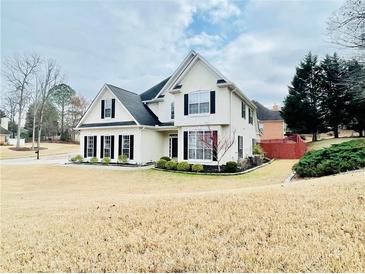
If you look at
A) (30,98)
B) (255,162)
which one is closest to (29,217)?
(255,162)

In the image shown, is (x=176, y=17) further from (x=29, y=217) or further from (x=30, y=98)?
(x=30, y=98)

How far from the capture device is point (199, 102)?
18.6m

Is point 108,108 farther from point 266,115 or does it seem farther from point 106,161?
point 266,115

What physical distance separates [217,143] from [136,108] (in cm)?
863

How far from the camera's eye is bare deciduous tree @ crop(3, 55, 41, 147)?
39.5m

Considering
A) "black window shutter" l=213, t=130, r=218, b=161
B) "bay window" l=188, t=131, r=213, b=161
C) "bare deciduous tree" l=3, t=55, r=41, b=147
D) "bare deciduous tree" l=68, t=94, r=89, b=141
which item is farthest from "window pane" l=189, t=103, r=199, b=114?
"bare deciduous tree" l=68, t=94, r=89, b=141

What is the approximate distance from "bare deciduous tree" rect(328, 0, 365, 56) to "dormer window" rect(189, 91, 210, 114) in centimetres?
996

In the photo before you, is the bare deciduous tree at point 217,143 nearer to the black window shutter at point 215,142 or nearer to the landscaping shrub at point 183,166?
the black window shutter at point 215,142

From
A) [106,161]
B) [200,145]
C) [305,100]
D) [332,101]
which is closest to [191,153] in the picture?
[200,145]

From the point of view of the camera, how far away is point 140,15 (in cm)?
1124

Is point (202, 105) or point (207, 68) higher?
point (207, 68)

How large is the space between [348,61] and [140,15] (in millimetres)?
17670

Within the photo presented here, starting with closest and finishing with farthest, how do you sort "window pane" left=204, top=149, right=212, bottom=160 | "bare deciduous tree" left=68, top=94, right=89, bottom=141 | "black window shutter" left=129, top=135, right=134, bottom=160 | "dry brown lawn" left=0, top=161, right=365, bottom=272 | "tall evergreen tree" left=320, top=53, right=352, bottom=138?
"dry brown lawn" left=0, top=161, right=365, bottom=272
"window pane" left=204, top=149, right=212, bottom=160
"black window shutter" left=129, top=135, right=134, bottom=160
"tall evergreen tree" left=320, top=53, right=352, bottom=138
"bare deciduous tree" left=68, top=94, right=89, bottom=141

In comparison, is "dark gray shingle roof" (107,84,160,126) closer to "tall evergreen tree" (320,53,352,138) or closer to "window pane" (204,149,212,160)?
"window pane" (204,149,212,160)
